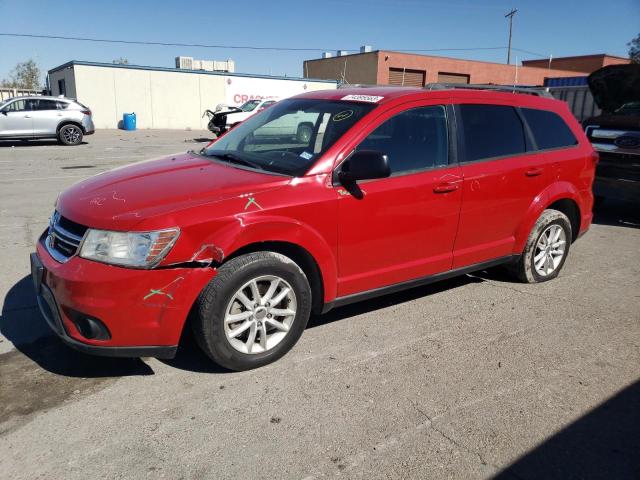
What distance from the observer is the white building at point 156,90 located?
2789cm

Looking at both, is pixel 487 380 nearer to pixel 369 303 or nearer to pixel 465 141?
pixel 369 303

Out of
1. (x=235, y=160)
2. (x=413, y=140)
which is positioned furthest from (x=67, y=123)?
(x=413, y=140)

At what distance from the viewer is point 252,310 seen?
3.28 m

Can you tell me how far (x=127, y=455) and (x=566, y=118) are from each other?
4729 mm

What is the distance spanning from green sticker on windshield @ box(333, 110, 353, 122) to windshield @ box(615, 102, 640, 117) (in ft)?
21.2

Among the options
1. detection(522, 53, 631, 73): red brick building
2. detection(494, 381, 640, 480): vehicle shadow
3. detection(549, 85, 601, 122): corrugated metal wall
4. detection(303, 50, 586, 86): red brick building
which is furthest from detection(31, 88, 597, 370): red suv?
detection(522, 53, 631, 73): red brick building

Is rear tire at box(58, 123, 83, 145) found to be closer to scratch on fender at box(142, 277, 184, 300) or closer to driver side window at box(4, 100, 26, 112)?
driver side window at box(4, 100, 26, 112)

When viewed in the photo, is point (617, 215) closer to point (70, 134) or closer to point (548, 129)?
point (548, 129)

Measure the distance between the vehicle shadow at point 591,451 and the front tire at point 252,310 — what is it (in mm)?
1526

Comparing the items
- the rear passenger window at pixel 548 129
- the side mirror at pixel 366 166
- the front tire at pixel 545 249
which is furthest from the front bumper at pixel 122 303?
the rear passenger window at pixel 548 129

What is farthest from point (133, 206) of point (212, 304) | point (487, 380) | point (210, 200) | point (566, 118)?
point (566, 118)

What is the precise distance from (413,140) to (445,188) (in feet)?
1.42

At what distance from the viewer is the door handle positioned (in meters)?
3.97

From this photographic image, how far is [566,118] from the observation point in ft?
16.9
